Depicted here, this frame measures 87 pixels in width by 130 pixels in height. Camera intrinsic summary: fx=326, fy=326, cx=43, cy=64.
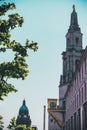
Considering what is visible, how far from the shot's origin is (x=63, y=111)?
77812mm

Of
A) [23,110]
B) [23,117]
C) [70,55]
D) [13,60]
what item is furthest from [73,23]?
[13,60]

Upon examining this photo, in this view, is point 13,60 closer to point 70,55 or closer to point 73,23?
point 70,55

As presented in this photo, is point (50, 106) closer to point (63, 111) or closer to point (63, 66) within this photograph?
point (63, 111)

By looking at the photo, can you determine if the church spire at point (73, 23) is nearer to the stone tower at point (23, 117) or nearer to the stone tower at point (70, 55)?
the stone tower at point (70, 55)

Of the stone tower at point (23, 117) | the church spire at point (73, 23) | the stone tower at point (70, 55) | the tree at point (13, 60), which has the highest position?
the church spire at point (73, 23)

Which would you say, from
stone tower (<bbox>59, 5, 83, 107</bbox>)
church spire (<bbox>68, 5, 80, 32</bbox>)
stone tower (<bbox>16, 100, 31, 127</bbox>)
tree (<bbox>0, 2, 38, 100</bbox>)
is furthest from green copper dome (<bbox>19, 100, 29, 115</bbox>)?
tree (<bbox>0, 2, 38, 100</bbox>)

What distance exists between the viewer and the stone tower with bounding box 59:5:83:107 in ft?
276

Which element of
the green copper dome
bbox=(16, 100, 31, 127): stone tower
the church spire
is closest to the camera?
the church spire

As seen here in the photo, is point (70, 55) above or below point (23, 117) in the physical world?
above

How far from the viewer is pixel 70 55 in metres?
85.6

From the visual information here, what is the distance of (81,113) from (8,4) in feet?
92.7

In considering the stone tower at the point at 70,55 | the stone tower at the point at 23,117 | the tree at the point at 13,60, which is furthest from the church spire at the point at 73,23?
the tree at the point at 13,60

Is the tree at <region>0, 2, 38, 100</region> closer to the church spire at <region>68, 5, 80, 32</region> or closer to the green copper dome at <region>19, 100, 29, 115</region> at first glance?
the church spire at <region>68, 5, 80, 32</region>

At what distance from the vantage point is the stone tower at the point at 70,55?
84188 mm
